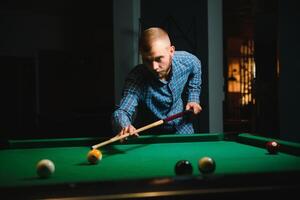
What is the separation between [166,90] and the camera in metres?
3.30

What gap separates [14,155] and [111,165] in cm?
72

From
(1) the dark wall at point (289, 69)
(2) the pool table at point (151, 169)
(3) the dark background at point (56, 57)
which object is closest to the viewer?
(2) the pool table at point (151, 169)

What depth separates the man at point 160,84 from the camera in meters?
3.04

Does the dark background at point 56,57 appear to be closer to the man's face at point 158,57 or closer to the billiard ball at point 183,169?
the man's face at point 158,57

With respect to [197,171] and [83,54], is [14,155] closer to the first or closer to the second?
[197,171]

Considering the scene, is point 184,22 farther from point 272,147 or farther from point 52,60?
point 52,60

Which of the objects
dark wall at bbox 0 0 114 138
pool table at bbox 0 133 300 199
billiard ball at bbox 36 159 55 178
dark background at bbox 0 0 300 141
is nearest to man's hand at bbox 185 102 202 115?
pool table at bbox 0 133 300 199

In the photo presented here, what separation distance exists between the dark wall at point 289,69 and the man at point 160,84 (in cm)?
110

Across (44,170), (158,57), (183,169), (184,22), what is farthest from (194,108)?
(184,22)

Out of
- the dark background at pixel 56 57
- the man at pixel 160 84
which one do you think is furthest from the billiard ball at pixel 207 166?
the dark background at pixel 56 57

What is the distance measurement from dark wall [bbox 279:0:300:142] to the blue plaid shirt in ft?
3.61

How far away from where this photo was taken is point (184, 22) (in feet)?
15.2

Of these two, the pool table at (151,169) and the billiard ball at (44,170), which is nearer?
the pool table at (151,169)

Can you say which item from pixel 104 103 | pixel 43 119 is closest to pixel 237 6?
pixel 104 103
